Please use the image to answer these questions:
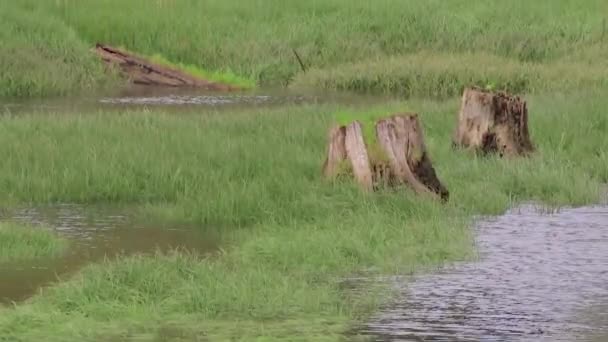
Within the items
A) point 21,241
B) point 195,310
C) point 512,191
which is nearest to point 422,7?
point 512,191

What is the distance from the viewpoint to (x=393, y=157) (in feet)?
40.8

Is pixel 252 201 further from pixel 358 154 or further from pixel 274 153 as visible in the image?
pixel 274 153

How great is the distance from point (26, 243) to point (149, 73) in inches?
471

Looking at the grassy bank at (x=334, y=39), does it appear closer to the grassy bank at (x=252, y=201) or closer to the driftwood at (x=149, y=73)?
the driftwood at (x=149, y=73)

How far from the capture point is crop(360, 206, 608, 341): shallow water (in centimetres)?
869

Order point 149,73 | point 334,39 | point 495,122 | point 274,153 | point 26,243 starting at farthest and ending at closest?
point 334,39
point 149,73
point 495,122
point 274,153
point 26,243

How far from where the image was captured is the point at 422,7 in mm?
25281

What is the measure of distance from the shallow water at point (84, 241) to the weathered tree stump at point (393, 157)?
5.34 ft

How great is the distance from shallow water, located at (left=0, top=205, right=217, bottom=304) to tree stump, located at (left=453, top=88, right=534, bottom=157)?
398cm

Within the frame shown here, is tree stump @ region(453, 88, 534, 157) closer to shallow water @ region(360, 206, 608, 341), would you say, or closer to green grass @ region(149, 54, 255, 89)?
shallow water @ region(360, 206, 608, 341)

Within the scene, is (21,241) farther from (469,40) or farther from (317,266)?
(469,40)

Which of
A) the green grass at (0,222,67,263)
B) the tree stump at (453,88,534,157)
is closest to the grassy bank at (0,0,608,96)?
the tree stump at (453,88,534,157)

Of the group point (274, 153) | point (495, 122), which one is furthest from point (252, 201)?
point (495, 122)

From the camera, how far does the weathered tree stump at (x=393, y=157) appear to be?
40.7 ft
